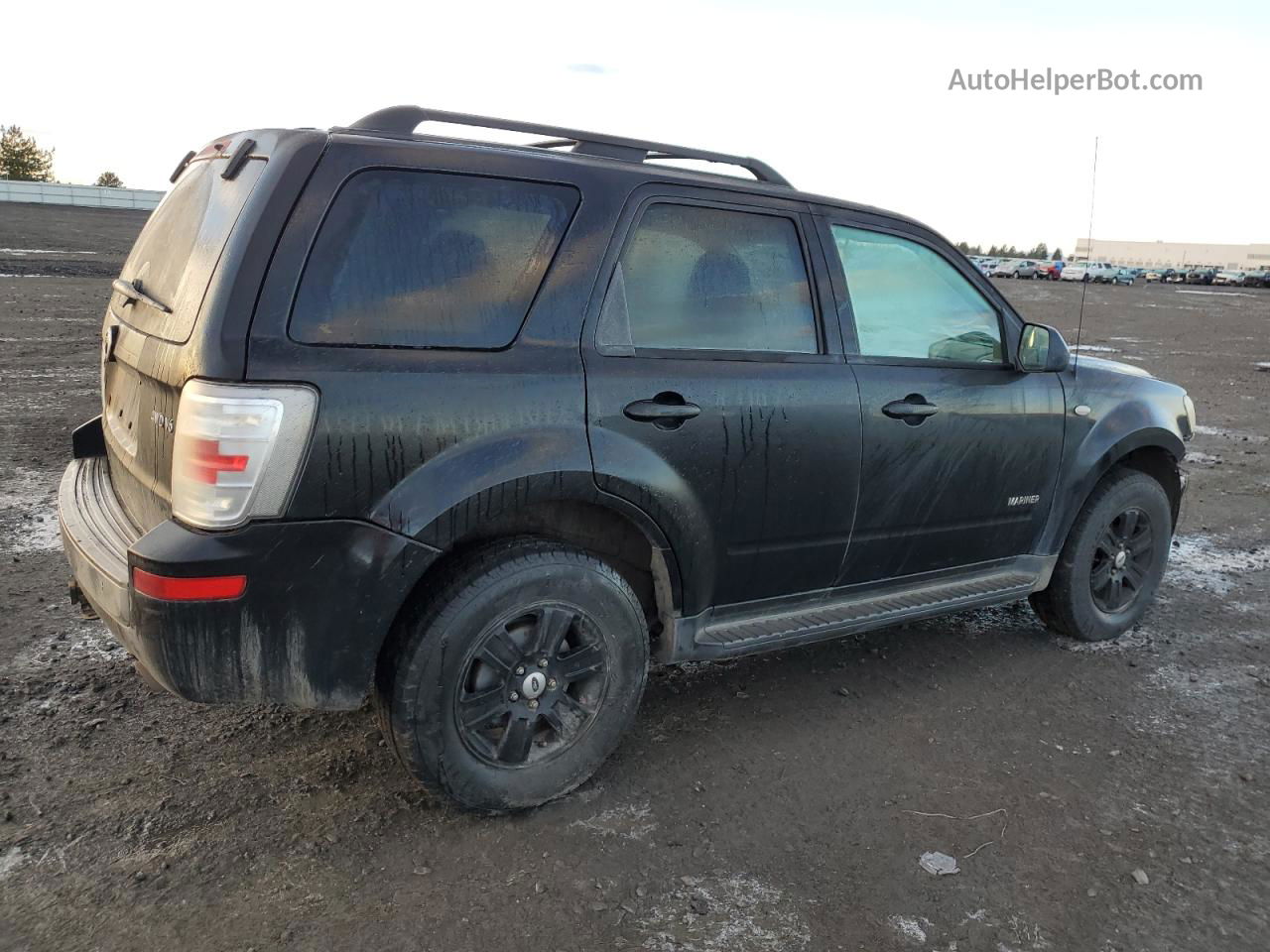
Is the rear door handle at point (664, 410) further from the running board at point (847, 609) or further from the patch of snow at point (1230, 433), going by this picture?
the patch of snow at point (1230, 433)

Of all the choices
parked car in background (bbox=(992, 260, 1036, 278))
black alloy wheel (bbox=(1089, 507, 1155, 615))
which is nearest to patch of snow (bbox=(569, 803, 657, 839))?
black alloy wheel (bbox=(1089, 507, 1155, 615))

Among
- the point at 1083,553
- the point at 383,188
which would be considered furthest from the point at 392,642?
the point at 1083,553

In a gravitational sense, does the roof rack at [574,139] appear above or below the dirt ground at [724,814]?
above

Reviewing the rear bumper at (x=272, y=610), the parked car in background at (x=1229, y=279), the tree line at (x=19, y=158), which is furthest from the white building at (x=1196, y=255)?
the rear bumper at (x=272, y=610)

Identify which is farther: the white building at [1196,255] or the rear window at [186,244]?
the white building at [1196,255]

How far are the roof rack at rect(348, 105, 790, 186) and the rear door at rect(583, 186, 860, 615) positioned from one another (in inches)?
7.6

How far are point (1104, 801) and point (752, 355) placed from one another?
1.83 metres

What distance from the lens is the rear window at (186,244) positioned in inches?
107

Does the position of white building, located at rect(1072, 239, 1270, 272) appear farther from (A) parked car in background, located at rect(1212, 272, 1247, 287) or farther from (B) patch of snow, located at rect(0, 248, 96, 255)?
(B) patch of snow, located at rect(0, 248, 96, 255)

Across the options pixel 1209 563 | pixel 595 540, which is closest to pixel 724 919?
pixel 595 540

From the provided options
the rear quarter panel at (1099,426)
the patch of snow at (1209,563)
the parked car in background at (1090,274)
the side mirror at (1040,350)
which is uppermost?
the parked car in background at (1090,274)

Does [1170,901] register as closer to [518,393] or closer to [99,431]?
[518,393]

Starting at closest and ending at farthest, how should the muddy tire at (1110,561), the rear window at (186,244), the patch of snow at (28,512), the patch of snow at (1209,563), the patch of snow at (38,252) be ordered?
the rear window at (186,244) < the muddy tire at (1110,561) < the patch of snow at (28,512) < the patch of snow at (1209,563) < the patch of snow at (38,252)

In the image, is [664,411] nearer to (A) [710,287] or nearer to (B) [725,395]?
(B) [725,395]
